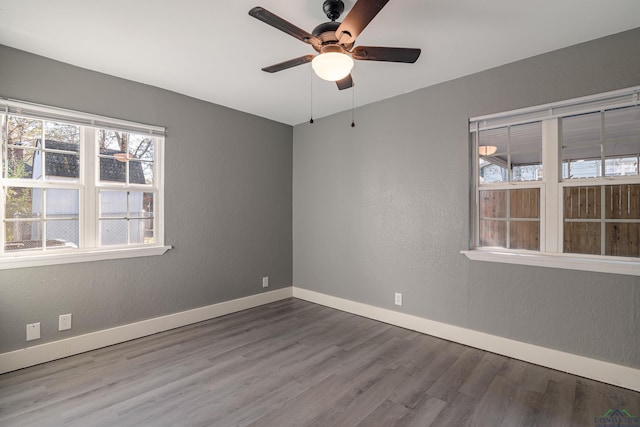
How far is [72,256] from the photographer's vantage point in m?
2.67

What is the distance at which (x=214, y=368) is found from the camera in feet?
8.11

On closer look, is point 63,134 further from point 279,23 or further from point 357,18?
point 357,18

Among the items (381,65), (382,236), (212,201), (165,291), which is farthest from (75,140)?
(382,236)

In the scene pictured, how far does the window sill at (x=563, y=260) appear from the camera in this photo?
222 centimetres

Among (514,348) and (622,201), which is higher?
(622,201)

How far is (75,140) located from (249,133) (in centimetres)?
184

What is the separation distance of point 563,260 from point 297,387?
91.1 inches

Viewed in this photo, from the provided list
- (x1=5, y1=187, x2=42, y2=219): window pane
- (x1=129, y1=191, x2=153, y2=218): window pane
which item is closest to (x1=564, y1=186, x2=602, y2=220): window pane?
(x1=129, y1=191, x2=153, y2=218): window pane

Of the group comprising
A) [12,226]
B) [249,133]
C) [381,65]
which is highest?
[381,65]

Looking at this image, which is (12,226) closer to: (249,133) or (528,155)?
(249,133)

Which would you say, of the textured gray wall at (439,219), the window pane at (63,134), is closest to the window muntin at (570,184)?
the textured gray wall at (439,219)

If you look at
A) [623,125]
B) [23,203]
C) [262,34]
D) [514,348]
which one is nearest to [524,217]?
[623,125]

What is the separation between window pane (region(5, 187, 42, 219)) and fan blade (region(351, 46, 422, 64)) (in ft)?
9.30

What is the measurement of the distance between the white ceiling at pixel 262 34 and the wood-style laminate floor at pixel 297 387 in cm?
258
